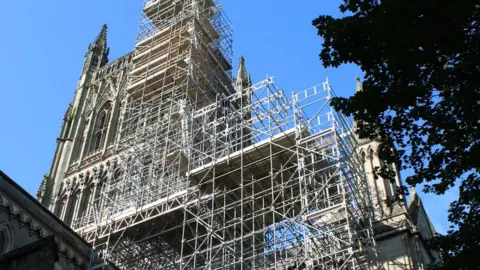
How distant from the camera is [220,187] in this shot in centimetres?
2472

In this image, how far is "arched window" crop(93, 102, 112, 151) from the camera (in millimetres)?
38125

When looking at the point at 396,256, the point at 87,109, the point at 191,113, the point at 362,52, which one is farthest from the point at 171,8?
the point at 362,52

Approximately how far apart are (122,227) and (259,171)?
6202 mm

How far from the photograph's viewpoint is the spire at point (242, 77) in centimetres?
4334

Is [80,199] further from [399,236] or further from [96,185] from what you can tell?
[399,236]

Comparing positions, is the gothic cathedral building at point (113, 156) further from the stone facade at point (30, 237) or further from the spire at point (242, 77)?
the stone facade at point (30, 237)

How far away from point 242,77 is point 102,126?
35.3ft

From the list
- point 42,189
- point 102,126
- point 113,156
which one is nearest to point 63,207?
point 42,189

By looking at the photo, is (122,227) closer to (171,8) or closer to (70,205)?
(70,205)

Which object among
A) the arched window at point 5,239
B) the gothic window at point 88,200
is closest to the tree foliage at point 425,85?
the arched window at point 5,239

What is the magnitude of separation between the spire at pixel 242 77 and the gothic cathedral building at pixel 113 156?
0.23 feet

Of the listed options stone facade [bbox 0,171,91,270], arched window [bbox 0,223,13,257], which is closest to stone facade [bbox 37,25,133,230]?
stone facade [bbox 0,171,91,270]

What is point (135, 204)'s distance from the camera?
26250mm

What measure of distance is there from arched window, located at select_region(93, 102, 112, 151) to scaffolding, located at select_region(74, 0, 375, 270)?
4.24 metres
